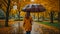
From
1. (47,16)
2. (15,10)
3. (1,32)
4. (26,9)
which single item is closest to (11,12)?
(15,10)

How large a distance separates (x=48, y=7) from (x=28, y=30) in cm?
607

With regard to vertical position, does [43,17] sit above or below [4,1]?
below

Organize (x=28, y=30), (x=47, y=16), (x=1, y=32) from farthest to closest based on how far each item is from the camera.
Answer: (x=47, y=16) → (x=1, y=32) → (x=28, y=30)

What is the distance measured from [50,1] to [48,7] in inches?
21.2

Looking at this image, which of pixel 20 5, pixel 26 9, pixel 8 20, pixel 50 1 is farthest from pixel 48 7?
pixel 26 9

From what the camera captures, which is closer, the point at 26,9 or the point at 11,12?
the point at 26,9

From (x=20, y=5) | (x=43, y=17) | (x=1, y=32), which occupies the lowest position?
(x=1, y=32)

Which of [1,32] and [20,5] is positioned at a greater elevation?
[20,5]

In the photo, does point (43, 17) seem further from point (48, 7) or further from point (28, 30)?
point (28, 30)

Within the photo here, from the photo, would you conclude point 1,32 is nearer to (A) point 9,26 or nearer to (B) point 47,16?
(A) point 9,26

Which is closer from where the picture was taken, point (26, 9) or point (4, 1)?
point (26, 9)

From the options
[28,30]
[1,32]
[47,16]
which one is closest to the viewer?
[28,30]

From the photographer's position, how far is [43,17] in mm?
13250

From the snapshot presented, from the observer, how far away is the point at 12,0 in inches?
538
